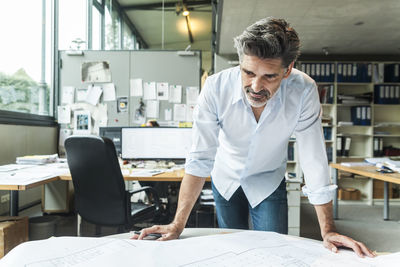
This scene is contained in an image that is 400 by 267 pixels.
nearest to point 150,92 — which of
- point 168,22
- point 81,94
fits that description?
point 81,94

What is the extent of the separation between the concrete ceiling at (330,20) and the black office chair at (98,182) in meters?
2.30

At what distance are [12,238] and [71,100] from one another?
219cm

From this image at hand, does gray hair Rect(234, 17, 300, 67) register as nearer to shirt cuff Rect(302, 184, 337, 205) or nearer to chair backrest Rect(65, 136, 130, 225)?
shirt cuff Rect(302, 184, 337, 205)

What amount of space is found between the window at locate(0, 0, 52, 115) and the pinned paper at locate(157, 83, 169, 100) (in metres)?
1.40

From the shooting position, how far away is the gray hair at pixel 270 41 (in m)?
0.82

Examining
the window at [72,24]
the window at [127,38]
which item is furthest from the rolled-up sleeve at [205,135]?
the window at [127,38]

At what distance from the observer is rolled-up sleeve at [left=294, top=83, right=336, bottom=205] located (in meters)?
0.93

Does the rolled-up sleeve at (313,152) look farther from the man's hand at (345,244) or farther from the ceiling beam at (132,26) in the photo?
the ceiling beam at (132,26)

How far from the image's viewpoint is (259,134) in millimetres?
1125

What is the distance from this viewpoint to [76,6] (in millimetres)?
4613

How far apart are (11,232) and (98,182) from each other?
614 millimetres

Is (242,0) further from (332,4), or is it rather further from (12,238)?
(12,238)

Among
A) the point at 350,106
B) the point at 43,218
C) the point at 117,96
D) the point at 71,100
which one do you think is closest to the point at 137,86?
the point at 117,96

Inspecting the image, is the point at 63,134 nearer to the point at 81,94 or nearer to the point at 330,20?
the point at 81,94
